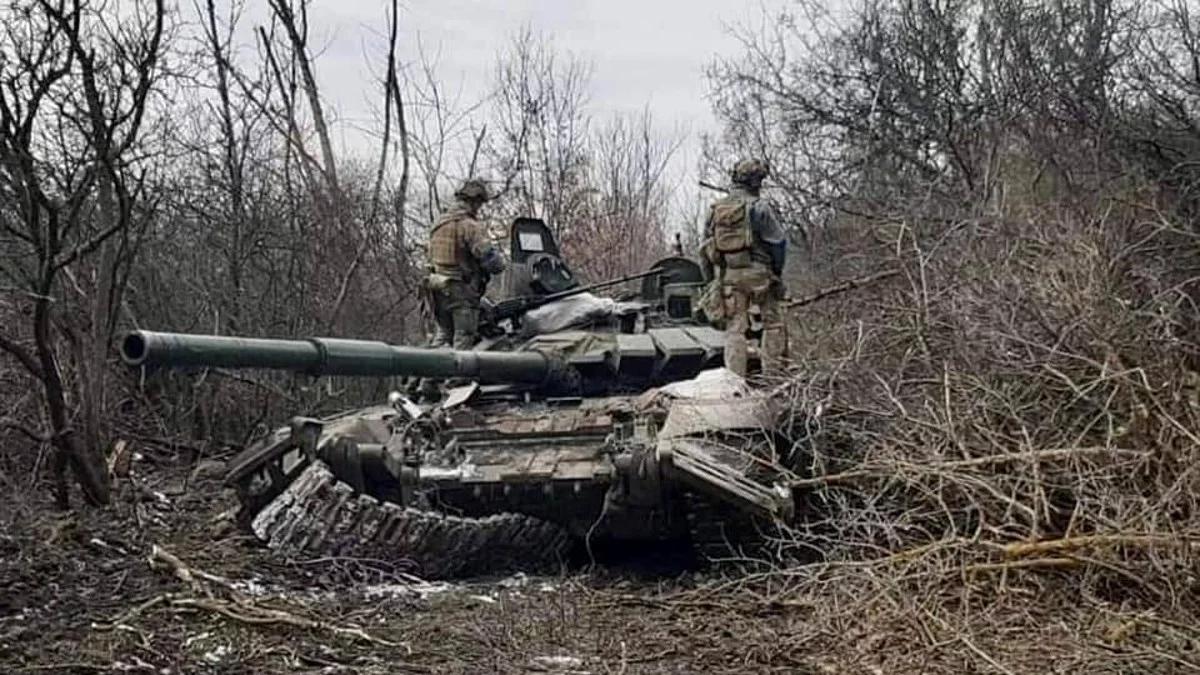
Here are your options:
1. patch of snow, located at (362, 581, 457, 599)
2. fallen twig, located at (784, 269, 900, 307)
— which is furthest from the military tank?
fallen twig, located at (784, 269, 900, 307)

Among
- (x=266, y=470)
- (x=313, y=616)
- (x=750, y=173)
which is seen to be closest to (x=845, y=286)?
(x=750, y=173)

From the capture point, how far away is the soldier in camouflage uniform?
9.12 meters

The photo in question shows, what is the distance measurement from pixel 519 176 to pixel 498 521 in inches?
587

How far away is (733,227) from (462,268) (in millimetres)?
1936

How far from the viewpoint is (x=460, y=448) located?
7812 millimetres

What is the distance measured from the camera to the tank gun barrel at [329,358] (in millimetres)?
5641

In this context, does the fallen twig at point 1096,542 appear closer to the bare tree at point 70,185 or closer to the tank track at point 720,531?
the tank track at point 720,531

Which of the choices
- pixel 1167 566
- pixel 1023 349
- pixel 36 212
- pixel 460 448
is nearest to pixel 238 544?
pixel 460 448

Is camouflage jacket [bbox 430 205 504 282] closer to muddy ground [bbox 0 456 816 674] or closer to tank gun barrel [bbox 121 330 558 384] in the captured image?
tank gun barrel [bbox 121 330 558 384]

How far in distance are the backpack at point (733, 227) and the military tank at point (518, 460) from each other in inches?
34.2

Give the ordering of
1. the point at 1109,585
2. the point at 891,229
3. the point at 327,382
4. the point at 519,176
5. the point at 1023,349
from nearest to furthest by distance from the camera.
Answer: the point at 1109,585 → the point at 1023,349 → the point at 891,229 → the point at 327,382 → the point at 519,176

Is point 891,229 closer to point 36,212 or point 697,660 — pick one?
point 697,660

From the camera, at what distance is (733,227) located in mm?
9164

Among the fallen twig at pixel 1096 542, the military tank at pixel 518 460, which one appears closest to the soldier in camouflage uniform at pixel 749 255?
the military tank at pixel 518 460
